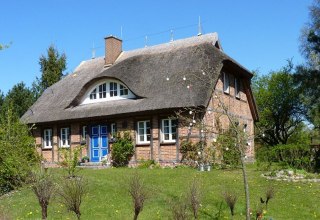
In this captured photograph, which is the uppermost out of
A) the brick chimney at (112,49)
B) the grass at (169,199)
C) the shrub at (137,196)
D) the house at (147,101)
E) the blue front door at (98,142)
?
the brick chimney at (112,49)

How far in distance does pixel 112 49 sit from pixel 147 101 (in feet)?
26.9

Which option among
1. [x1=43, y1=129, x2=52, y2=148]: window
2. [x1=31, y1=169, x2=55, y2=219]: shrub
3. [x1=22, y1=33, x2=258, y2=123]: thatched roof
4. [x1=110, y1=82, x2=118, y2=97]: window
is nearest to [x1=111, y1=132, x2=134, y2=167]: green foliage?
[x1=22, y1=33, x2=258, y2=123]: thatched roof

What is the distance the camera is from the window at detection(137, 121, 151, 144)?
Result: 67.6ft

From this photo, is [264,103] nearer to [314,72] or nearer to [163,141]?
[314,72]

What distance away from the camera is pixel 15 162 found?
13.4m

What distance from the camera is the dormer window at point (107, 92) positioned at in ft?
72.9

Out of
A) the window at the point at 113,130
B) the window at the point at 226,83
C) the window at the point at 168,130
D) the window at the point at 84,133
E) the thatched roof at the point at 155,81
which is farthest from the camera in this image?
the window at the point at 84,133

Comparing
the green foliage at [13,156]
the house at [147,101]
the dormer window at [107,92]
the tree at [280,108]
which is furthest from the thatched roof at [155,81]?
the tree at [280,108]

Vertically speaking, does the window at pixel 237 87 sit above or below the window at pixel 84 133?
above

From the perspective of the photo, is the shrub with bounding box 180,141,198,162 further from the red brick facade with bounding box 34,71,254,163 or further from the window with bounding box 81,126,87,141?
the window with bounding box 81,126,87,141

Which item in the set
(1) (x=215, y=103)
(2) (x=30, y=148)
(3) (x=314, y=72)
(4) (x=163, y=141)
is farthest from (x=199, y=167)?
(3) (x=314, y=72)

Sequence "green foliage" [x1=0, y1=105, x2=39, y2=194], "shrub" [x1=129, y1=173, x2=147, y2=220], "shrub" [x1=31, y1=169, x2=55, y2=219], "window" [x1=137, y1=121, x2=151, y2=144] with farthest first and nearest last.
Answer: "window" [x1=137, y1=121, x2=151, y2=144] → "green foliage" [x1=0, y1=105, x2=39, y2=194] → "shrub" [x1=31, y1=169, x2=55, y2=219] → "shrub" [x1=129, y1=173, x2=147, y2=220]

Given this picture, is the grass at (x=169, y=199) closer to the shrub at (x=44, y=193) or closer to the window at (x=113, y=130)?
the shrub at (x=44, y=193)

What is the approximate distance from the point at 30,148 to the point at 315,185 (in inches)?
407
